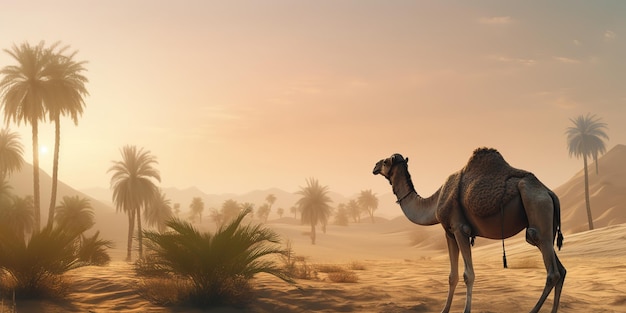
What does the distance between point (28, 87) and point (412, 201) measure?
→ 99.4 feet

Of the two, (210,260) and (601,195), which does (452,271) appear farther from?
(601,195)

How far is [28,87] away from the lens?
102ft

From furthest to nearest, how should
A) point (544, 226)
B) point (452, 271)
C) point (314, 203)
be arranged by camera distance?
point (314, 203) < point (452, 271) < point (544, 226)

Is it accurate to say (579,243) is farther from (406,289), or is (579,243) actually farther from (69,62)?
(69,62)

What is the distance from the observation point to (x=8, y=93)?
3116 cm

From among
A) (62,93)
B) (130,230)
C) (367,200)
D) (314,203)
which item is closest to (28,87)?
Result: (62,93)

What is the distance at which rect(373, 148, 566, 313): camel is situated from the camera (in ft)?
22.4

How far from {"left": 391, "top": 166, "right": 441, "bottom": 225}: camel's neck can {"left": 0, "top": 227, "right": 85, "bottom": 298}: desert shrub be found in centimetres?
678

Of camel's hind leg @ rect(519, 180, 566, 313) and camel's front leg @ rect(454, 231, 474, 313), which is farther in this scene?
camel's front leg @ rect(454, 231, 474, 313)

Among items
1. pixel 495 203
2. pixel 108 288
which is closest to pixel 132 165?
pixel 108 288

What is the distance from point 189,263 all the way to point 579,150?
5918cm

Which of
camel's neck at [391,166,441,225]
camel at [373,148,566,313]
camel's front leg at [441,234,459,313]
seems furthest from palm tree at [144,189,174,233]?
camel at [373,148,566,313]

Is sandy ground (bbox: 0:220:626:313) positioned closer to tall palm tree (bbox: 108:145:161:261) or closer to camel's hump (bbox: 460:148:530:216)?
camel's hump (bbox: 460:148:530:216)

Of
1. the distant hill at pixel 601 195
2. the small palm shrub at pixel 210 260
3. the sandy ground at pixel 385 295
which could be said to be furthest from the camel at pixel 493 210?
the distant hill at pixel 601 195
